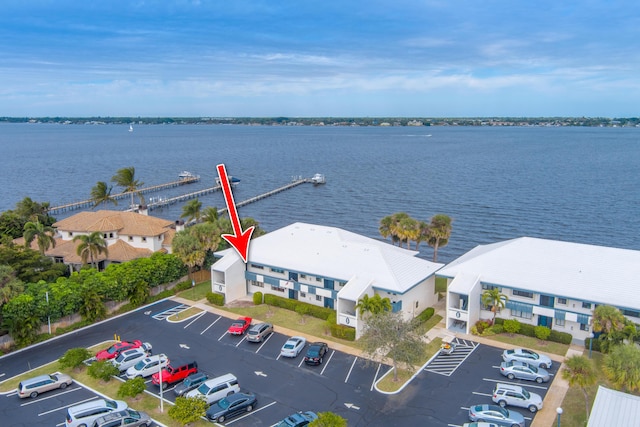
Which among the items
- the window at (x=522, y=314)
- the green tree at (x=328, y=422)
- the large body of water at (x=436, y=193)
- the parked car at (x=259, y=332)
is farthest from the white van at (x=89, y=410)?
the large body of water at (x=436, y=193)

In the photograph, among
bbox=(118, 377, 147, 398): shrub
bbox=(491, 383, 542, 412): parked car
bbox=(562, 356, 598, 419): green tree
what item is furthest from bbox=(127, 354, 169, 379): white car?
bbox=(562, 356, 598, 419): green tree

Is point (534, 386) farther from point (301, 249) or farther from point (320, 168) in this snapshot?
point (320, 168)

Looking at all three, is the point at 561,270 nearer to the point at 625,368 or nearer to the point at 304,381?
the point at 625,368

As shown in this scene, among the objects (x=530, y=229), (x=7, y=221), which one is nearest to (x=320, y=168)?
(x=530, y=229)

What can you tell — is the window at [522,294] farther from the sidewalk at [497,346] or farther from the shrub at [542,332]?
the sidewalk at [497,346]

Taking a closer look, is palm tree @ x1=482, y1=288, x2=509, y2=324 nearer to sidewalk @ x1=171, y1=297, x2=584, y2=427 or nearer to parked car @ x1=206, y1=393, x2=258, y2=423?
sidewalk @ x1=171, y1=297, x2=584, y2=427

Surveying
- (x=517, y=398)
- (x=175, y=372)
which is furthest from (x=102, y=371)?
(x=517, y=398)
